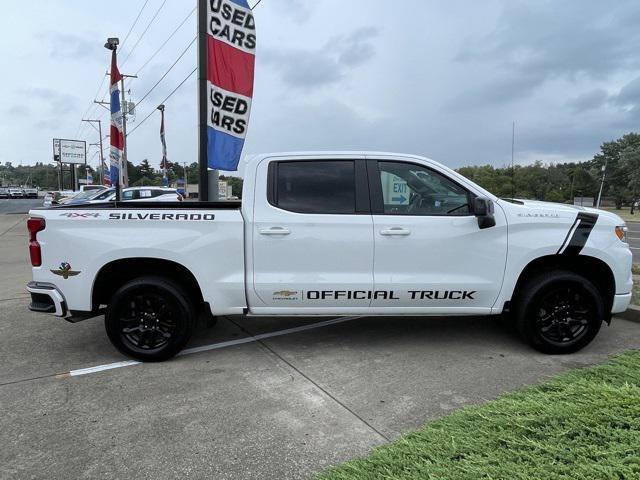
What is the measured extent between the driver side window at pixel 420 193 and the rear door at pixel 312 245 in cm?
23

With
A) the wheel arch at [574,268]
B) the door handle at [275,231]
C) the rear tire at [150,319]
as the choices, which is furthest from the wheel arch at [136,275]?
the wheel arch at [574,268]

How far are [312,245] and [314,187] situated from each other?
568 mm

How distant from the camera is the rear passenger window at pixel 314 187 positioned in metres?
4.39

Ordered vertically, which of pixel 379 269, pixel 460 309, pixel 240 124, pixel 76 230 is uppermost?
pixel 240 124

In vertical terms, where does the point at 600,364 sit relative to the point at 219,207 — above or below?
below

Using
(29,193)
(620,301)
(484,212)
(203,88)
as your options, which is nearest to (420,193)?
(484,212)

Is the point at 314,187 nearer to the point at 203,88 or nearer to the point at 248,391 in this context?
the point at 248,391

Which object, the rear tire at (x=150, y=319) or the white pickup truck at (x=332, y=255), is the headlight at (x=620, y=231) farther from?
the rear tire at (x=150, y=319)

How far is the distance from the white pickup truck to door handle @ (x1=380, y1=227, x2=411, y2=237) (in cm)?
2

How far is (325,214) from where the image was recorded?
4.34 m

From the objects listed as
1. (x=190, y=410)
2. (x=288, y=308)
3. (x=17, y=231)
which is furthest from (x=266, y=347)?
(x=17, y=231)

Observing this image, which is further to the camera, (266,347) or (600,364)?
(266,347)

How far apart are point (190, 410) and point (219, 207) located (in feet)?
6.46

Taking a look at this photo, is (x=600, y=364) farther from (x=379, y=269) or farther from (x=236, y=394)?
(x=236, y=394)
